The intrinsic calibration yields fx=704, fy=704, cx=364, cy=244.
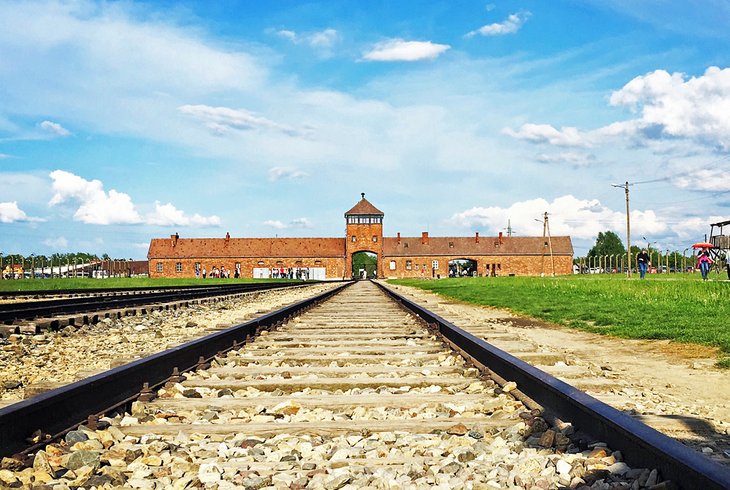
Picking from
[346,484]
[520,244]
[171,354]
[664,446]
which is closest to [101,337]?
[171,354]

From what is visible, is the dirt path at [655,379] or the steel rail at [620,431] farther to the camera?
the dirt path at [655,379]

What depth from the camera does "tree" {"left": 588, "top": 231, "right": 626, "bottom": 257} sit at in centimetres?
16375

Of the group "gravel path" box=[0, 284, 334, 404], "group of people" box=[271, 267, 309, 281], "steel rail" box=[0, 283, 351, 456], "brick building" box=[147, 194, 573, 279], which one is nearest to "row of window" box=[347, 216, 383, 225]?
"brick building" box=[147, 194, 573, 279]

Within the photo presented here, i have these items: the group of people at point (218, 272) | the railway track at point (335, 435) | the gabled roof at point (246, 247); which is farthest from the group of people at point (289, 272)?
the railway track at point (335, 435)

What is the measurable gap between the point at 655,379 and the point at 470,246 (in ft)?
313

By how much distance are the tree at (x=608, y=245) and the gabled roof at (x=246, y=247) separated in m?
87.8

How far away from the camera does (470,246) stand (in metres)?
100

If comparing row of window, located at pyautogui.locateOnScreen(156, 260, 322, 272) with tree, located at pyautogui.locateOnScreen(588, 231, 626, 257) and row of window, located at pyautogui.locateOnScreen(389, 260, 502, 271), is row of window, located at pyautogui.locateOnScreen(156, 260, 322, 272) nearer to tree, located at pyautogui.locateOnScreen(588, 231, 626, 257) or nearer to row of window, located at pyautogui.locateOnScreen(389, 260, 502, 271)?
row of window, located at pyautogui.locateOnScreen(389, 260, 502, 271)

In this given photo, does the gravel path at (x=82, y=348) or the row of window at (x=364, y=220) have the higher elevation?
the row of window at (x=364, y=220)

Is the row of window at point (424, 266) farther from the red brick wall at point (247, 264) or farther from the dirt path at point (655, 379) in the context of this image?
the dirt path at point (655, 379)

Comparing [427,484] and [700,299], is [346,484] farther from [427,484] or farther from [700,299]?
[700,299]

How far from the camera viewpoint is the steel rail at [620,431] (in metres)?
2.09

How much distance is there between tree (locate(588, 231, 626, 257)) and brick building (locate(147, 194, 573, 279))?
69.3 m

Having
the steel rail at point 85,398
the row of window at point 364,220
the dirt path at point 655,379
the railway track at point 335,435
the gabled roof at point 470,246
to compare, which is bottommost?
the dirt path at point 655,379
